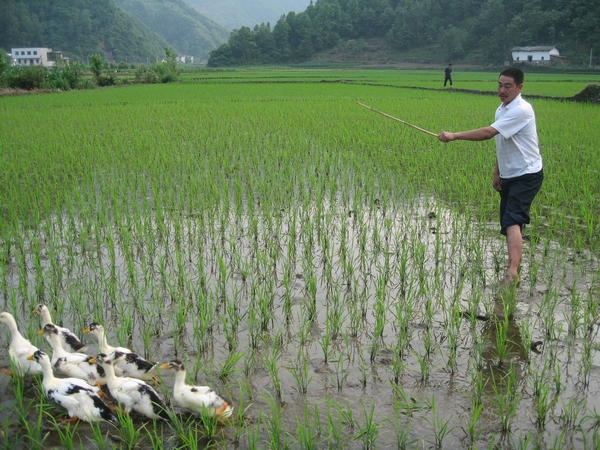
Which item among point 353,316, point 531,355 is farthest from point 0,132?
point 531,355

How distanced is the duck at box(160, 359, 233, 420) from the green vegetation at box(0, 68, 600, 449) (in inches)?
3.5

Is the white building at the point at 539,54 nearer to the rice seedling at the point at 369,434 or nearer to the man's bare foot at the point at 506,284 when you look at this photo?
the man's bare foot at the point at 506,284

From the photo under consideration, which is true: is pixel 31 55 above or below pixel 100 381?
above

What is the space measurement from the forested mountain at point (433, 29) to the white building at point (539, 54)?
1.84m

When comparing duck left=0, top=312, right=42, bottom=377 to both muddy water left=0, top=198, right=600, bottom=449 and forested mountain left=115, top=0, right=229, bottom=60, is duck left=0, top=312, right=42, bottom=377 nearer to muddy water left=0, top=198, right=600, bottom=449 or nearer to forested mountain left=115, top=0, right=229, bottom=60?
muddy water left=0, top=198, right=600, bottom=449

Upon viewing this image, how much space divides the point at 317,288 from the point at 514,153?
1694 millimetres

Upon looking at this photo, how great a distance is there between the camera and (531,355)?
3.09m

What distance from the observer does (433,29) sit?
6169 centimetres

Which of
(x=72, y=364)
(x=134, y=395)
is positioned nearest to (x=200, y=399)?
(x=134, y=395)

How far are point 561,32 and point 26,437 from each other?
55305 mm

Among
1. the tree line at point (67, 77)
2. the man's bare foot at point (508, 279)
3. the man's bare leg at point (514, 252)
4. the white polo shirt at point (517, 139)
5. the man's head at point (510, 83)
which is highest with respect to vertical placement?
the tree line at point (67, 77)

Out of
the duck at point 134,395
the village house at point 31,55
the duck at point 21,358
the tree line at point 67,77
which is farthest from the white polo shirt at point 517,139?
the village house at point 31,55

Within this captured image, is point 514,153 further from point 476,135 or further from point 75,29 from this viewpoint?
point 75,29

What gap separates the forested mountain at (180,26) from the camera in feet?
462
